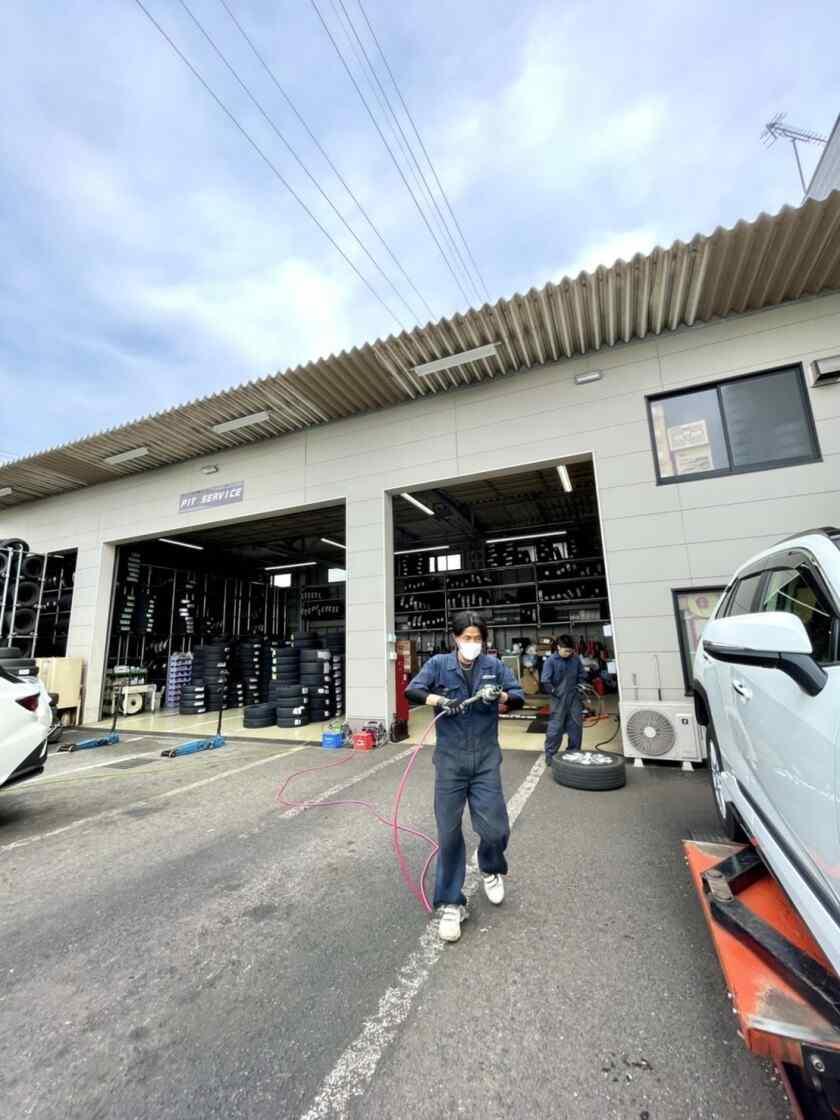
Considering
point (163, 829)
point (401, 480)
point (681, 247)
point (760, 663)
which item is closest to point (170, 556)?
point (401, 480)

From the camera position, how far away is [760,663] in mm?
1679

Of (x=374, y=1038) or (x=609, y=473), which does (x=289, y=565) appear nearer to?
(x=609, y=473)

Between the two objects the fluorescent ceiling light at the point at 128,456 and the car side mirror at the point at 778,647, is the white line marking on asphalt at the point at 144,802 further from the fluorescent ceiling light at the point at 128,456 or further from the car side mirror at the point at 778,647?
the fluorescent ceiling light at the point at 128,456

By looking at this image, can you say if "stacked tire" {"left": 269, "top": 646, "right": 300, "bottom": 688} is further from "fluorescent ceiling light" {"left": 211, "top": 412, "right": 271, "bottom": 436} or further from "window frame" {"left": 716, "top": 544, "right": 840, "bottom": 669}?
"window frame" {"left": 716, "top": 544, "right": 840, "bottom": 669}

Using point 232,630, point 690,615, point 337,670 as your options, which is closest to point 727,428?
point 690,615

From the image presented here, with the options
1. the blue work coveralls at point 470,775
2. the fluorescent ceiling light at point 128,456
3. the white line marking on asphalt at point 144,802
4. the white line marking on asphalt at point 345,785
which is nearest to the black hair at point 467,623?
the blue work coveralls at point 470,775

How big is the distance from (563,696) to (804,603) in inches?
164

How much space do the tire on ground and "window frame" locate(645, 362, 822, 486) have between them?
383 cm

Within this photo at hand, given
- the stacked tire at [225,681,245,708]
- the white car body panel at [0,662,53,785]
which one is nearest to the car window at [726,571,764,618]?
the white car body panel at [0,662,53,785]

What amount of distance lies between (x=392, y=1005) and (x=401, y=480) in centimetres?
698

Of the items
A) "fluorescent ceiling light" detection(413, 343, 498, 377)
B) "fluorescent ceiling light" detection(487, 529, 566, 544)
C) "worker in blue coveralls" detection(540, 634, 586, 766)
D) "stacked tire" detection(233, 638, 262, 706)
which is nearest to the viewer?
"worker in blue coveralls" detection(540, 634, 586, 766)

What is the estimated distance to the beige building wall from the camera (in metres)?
5.92

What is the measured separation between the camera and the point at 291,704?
9.18 m

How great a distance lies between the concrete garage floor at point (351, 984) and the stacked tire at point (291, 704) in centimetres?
519
